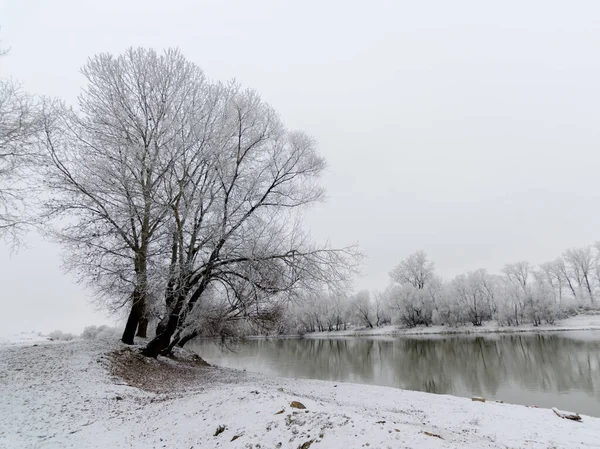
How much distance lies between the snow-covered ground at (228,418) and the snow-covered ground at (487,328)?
4779cm

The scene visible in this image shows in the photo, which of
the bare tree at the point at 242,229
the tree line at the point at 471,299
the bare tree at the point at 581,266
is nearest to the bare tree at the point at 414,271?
the tree line at the point at 471,299

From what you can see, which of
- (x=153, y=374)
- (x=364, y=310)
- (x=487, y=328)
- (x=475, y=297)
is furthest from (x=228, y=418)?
(x=364, y=310)

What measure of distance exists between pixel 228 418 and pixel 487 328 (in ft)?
189

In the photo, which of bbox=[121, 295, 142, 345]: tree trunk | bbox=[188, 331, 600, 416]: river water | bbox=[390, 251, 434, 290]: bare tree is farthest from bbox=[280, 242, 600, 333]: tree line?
bbox=[121, 295, 142, 345]: tree trunk

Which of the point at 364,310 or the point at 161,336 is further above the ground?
the point at 364,310

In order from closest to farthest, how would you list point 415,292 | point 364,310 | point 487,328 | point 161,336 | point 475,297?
1. point 161,336
2. point 487,328
3. point 475,297
4. point 415,292
5. point 364,310

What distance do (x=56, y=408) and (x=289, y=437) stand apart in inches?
221

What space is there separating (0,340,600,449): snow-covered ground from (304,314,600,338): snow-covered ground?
47.8 metres

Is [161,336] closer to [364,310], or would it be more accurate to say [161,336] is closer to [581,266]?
[364,310]

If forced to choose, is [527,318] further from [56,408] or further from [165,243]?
[56,408]

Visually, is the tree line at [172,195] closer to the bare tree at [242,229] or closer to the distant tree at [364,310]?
the bare tree at [242,229]

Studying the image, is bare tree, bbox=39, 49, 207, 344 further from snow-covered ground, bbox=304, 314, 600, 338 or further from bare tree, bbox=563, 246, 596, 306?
bare tree, bbox=563, 246, 596, 306

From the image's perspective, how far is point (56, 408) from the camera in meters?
7.31

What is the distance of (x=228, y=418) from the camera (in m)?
6.02
